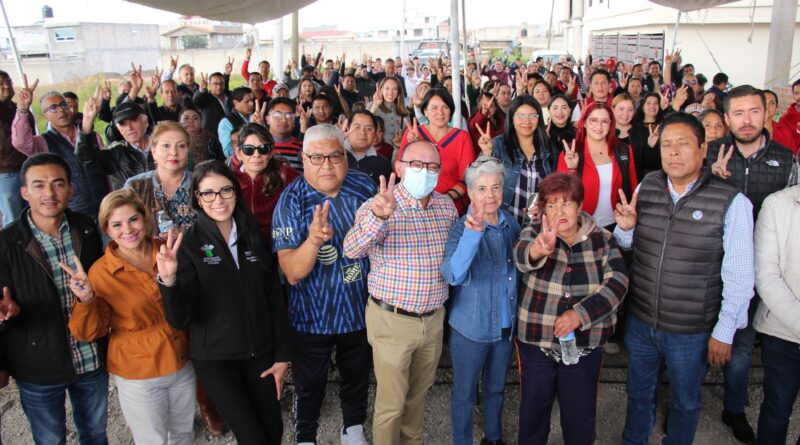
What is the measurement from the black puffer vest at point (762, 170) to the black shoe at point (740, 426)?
1.20 m

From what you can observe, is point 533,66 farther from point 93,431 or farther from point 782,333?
point 93,431

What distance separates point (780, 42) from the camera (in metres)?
6.88

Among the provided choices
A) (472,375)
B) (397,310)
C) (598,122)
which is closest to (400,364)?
(397,310)

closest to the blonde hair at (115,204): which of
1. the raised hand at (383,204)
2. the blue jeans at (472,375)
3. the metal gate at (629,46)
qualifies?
the raised hand at (383,204)

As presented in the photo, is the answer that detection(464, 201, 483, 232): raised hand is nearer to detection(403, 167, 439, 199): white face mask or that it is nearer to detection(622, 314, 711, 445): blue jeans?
detection(403, 167, 439, 199): white face mask

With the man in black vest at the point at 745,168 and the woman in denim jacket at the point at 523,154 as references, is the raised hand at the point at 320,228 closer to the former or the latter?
the woman in denim jacket at the point at 523,154

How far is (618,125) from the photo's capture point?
455cm

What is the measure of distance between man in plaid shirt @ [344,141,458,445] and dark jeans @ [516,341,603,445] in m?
0.50

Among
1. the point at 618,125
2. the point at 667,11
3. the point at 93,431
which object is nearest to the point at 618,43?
the point at 667,11

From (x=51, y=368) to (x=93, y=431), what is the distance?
0.48m

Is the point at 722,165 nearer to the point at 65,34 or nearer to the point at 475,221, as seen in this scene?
the point at 475,221

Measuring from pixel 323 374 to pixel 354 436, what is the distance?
456 millimetres

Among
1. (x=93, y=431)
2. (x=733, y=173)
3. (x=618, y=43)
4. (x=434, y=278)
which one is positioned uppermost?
(x=618, y=43)

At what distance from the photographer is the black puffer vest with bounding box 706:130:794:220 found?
305 cm
